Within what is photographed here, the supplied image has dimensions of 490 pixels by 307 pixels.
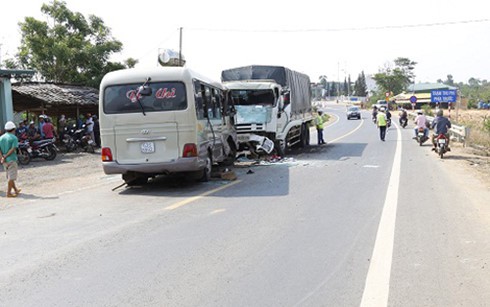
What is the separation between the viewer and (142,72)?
11.4 m

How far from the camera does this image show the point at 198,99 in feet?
39.1

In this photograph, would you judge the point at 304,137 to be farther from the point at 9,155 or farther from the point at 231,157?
the point at 9,155

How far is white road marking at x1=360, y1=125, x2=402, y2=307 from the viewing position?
15.5 feet

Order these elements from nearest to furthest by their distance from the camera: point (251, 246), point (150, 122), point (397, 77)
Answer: point (251, 246) → point (150, 122) → point (397, 77)

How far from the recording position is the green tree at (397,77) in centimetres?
12431

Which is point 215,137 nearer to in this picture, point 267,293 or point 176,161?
point 176,161

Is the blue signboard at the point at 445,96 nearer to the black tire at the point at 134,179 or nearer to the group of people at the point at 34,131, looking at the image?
the group of people at the point at 34,131

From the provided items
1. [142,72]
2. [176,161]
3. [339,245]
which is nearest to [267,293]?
[339,245]

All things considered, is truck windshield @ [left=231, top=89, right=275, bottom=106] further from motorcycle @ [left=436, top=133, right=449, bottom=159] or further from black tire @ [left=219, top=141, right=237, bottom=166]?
motorcycle @ [left=436, top=133, right=449, bottom=159]

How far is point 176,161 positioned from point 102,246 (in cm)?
471

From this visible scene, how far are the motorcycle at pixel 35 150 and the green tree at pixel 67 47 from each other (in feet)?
Result: 41.5

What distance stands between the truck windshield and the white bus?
21.9 ft

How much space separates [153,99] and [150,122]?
51 cm

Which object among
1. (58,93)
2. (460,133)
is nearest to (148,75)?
(58,93)
